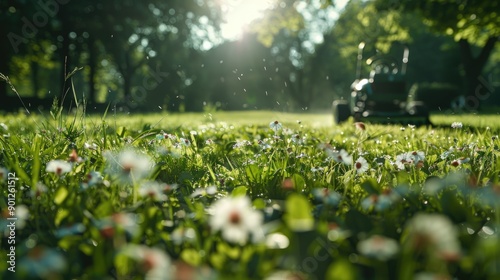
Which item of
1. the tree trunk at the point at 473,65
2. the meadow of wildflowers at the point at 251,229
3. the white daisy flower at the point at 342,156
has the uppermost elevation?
the tree trunk at the point at 473,65

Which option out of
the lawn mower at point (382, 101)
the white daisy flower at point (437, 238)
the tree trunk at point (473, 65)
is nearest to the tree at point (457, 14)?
the lawn mower at point (382, 101)

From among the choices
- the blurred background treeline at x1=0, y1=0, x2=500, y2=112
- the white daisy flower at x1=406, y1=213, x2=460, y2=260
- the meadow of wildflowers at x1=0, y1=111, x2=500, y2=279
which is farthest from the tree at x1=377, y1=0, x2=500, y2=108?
the white daisy flower at x1=406, y1=213, x2=460, y2=260

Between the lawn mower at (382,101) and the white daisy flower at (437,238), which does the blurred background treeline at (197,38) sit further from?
the white daisy flower at (437,238)

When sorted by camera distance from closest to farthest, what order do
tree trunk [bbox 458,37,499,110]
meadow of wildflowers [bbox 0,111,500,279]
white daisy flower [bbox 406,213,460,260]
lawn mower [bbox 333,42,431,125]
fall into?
white daisy flower [bbox 406,213,460,260], meadow of wildflowers [bbox 0,111,500,279], lawn mower [bbox 333,42,431,125], tree trunk [bbox 458,37,499,110]

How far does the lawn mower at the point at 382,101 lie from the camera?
971cm

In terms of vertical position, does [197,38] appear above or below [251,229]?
above

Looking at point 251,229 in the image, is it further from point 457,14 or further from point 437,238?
point 457,14

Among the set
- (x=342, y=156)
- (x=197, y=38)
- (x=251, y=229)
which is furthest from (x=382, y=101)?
(x=197, y=38)

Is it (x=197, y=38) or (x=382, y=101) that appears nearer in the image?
(x=382, y=101)

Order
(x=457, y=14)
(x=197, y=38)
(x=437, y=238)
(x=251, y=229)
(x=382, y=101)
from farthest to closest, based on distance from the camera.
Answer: (x=197, y=38) → (x=457, y=14) → (x=382, y=101) → (x=251, y=229) → (x=437, y=238)

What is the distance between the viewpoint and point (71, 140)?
10.9 feet

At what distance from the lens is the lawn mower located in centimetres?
971

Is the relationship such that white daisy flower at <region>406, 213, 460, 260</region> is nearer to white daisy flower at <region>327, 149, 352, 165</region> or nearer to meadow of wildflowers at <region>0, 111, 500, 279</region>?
meadow of wildflowers at <region>0, 111, 500, 279</region>

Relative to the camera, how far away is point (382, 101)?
10086 mm
